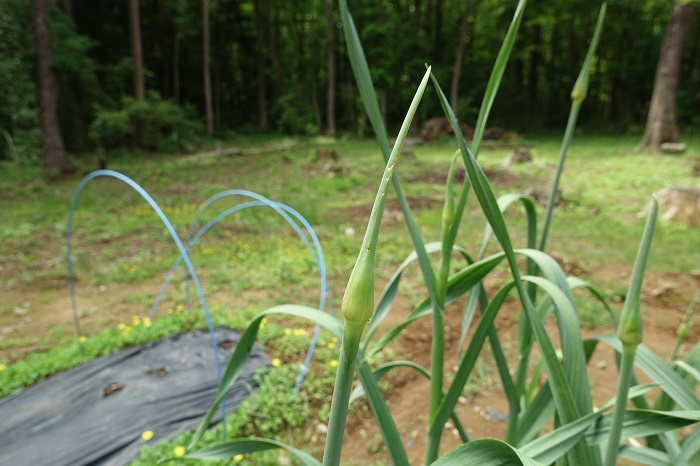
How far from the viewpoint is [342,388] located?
355 mm

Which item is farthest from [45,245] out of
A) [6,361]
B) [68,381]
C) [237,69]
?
[237,69]

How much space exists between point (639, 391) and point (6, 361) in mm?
3361

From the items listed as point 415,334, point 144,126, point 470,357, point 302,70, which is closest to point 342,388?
point 470,357

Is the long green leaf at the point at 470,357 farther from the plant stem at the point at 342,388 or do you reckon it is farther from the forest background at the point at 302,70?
the forest background at the point at 302,70

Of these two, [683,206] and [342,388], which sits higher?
[342,388]

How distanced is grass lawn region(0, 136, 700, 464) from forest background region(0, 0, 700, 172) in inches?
125

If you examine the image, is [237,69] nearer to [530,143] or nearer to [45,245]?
[530,143]

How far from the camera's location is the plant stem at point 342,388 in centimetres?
33

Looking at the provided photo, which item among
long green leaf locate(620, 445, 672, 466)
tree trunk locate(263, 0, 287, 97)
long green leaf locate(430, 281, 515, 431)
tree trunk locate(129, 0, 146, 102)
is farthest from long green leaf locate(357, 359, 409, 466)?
tree trunk locate(263, 0, 287, 97)

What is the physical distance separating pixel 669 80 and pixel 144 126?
12602 mm

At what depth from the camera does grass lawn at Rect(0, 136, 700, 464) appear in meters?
2.64

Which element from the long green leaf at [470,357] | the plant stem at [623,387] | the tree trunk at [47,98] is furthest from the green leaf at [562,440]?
the tree trunk at [47,98]

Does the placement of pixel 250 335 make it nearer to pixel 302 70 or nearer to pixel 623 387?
pixel 623 387

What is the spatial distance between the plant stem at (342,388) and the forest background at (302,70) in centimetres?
1069
